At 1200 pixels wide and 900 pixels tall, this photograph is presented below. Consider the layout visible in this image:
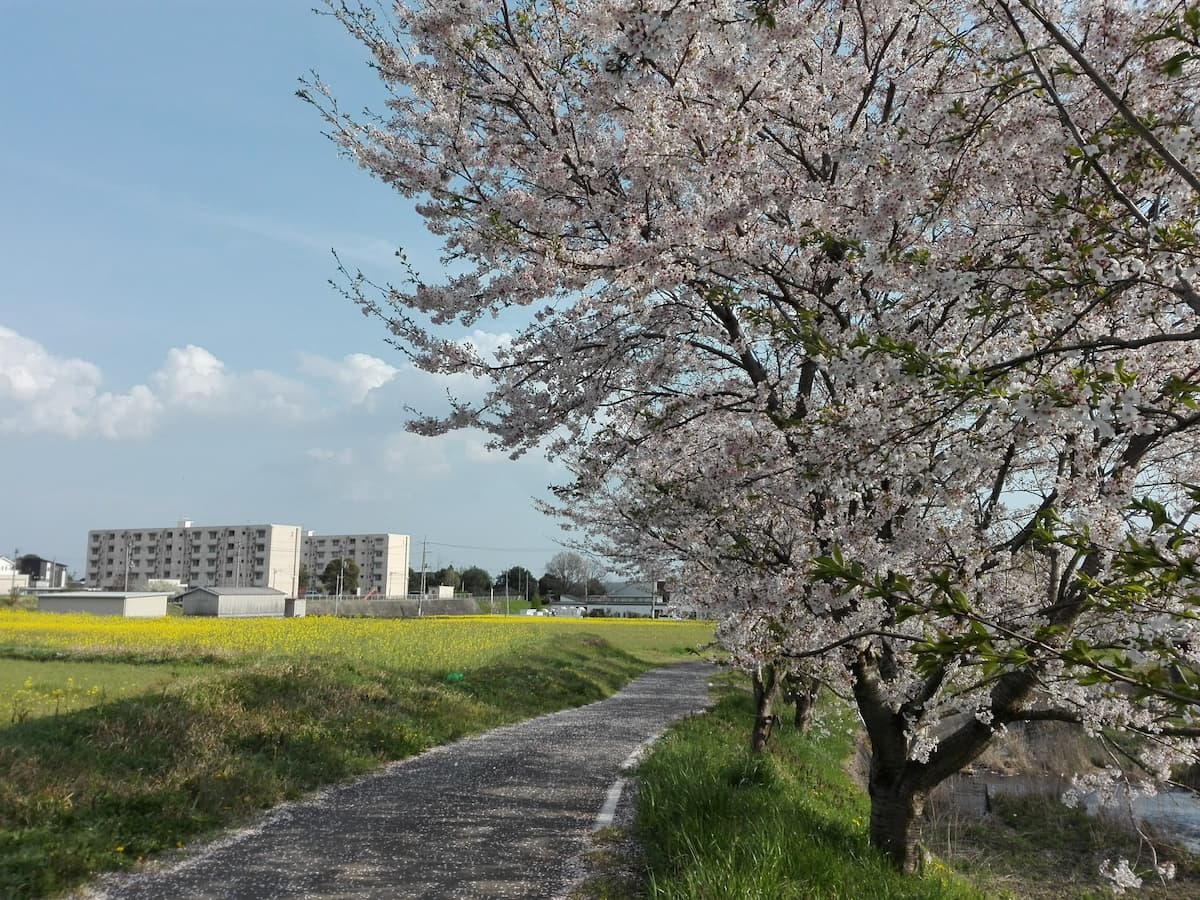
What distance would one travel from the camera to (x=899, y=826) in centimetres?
700

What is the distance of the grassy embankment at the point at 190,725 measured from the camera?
256 inches

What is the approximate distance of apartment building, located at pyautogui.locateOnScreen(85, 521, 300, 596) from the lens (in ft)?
345

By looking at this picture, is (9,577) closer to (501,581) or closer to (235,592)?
(235,592)

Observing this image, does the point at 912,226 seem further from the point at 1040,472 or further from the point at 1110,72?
the point at 1040,472

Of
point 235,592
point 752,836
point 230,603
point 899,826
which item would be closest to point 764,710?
point 899,826

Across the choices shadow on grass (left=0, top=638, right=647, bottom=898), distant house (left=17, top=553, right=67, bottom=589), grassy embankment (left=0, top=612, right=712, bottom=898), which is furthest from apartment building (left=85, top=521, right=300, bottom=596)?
shadow on grass (left=0, top=638, right=647, bottom=898)

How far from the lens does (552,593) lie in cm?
11200

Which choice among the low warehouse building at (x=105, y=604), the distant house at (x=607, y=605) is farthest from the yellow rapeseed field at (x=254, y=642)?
the distant house at (x=607, y=605)

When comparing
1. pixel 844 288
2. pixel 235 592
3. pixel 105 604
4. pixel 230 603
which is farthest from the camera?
pixel 235 592

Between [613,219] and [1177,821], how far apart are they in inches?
655

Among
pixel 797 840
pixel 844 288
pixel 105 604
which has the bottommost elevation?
pixel 797 840

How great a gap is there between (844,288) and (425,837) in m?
5.80

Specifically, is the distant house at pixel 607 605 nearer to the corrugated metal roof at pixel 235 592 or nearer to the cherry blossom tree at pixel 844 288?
the corrugated metal roof at pixel 235 592

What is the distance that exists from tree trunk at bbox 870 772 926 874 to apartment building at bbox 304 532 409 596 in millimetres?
115045
